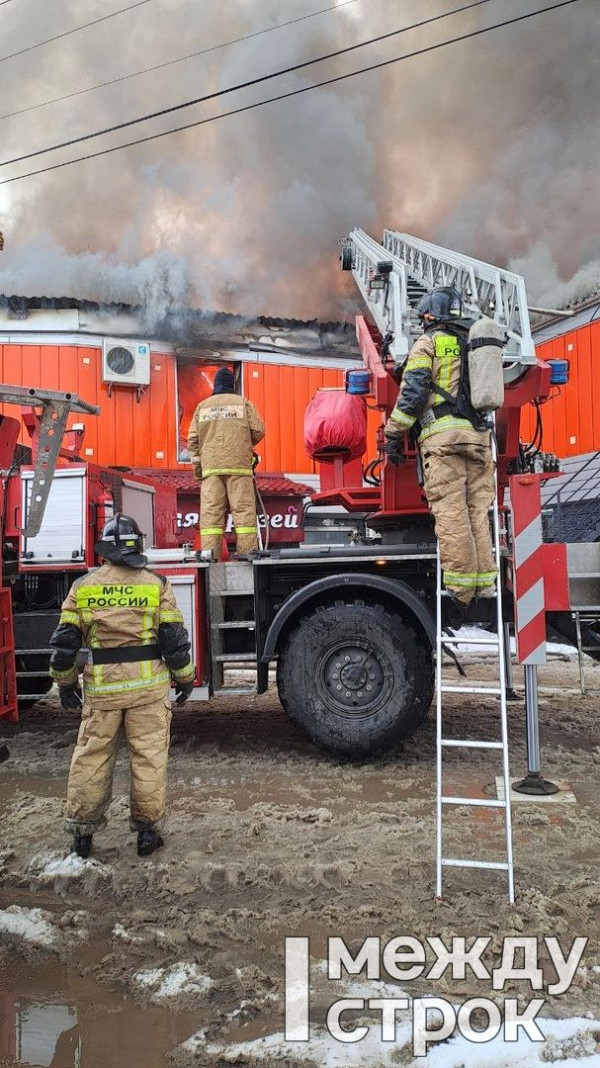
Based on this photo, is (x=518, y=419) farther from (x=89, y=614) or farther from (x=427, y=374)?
(x=89, y=614)

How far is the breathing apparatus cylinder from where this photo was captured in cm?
373

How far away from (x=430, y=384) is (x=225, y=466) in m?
2.11

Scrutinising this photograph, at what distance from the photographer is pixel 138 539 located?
3.32m

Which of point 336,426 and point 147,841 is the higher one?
point 336,426

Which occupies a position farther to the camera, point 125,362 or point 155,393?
point 155,393

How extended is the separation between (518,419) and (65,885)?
4.07 metres

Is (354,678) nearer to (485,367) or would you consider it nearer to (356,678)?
(356,678)

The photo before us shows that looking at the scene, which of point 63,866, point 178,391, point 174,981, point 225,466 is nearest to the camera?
point 174,981

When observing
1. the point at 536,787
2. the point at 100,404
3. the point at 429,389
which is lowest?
the point at 536,787

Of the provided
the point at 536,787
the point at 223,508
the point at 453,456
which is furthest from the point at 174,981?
the point at 223,508

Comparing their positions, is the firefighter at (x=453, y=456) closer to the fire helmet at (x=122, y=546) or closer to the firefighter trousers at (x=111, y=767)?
the fire helmet at (x=122, y=546)

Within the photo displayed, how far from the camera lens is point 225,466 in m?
5.51

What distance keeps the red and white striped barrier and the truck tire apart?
29.7 inches

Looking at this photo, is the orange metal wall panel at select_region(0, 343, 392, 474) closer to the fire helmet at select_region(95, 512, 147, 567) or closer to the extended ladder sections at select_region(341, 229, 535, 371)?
the extended ladder sections at select_region(341, 229, 535, 371)
